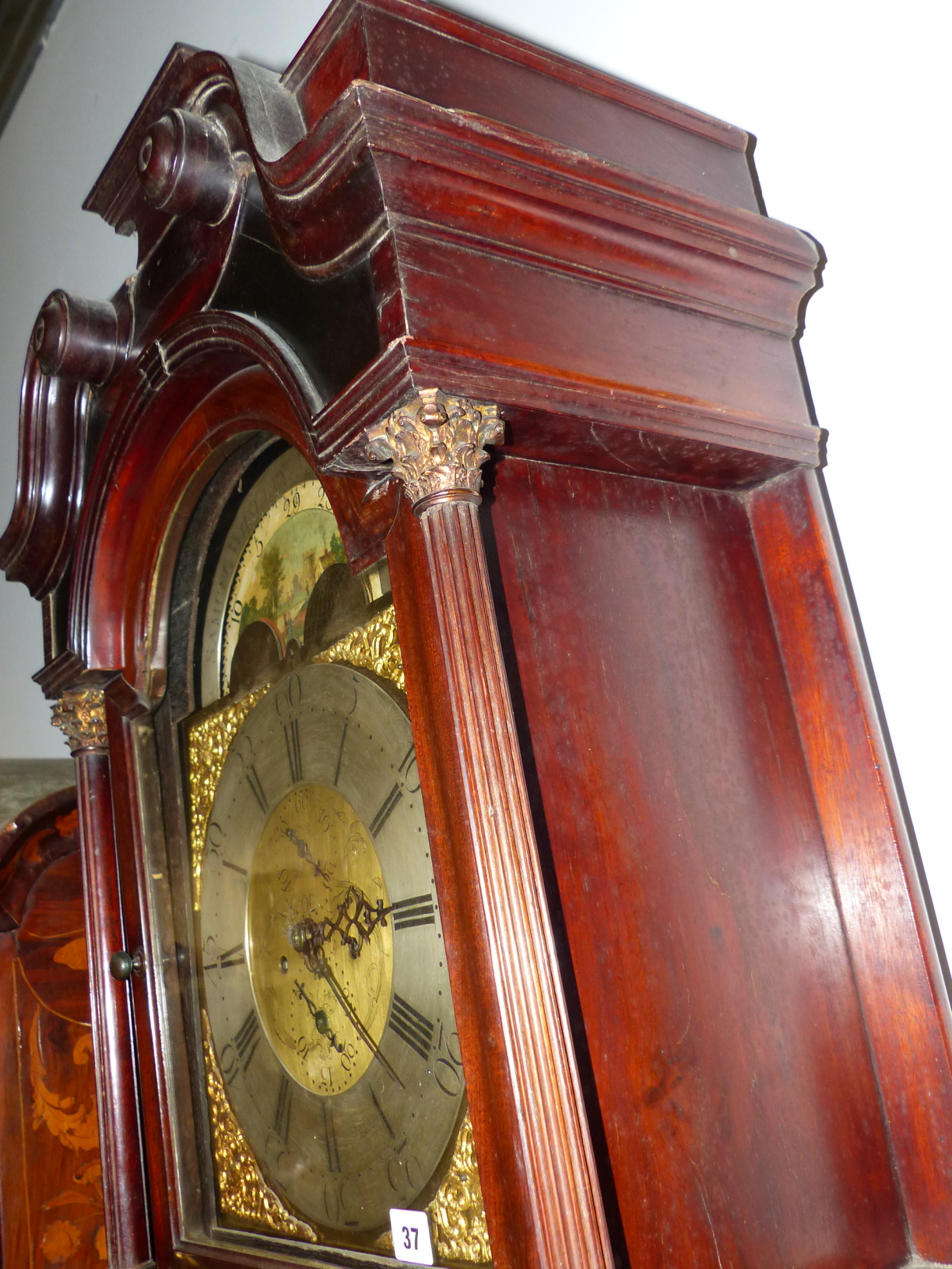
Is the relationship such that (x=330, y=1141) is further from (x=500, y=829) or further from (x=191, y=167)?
(x=191, y=167)

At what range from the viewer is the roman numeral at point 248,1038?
129 centimetres

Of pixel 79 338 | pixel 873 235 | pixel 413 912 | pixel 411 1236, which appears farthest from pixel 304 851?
pixel 873 235

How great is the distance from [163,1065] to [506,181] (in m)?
1.13

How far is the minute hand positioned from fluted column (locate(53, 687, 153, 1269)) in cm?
45

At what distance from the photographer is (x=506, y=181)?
953 mm

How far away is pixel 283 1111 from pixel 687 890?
1.84ft

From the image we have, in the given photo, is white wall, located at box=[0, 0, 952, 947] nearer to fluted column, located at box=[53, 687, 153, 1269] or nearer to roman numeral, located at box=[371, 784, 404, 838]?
roman numeral, located at box=[371, 784, 404, 838]

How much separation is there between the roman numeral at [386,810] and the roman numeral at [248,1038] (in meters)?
0.35

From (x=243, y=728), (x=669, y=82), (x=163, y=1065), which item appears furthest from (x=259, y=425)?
(x=163, y=1065)

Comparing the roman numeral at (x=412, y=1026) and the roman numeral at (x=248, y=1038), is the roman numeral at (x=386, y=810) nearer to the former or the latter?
the roman numeral at (x=412, y=1026)

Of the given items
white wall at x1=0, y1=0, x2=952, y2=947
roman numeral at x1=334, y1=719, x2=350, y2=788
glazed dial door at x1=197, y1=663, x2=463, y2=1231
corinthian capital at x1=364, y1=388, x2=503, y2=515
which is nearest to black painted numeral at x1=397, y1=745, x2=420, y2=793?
glazed dial door at x1=197, y1=663, x2=463, y2=1231

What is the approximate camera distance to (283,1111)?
4.03 ft

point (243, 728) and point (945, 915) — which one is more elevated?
point (243, 728)

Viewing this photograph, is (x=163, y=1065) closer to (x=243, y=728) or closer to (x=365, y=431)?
(x=243, y=728)
